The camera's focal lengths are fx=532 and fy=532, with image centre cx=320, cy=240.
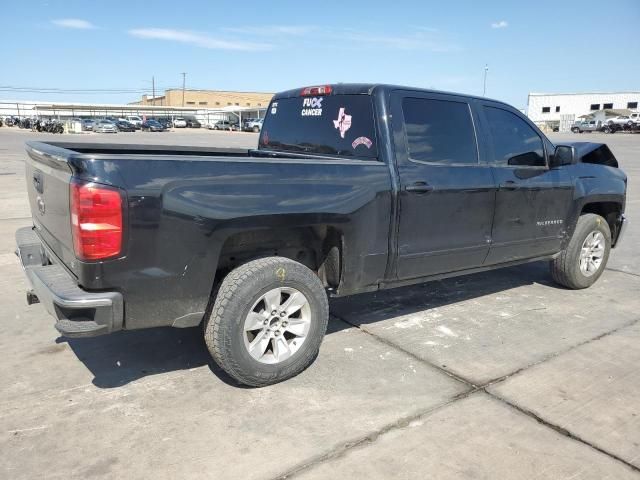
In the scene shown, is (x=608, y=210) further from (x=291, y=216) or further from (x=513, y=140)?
(x=291, y=216)

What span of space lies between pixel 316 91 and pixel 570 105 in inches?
3612

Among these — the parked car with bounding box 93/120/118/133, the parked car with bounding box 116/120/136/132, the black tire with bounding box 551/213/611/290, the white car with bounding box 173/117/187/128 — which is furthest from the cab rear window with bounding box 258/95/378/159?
the white car with bounding box 173/117/187/128

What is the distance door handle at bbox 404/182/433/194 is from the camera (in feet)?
12.4

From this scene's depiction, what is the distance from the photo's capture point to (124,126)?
58.5 meters

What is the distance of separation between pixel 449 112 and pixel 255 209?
1.97m

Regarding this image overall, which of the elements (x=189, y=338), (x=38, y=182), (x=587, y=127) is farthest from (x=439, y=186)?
(x=587, y=127)

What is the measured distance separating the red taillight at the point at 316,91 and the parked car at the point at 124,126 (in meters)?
57.8

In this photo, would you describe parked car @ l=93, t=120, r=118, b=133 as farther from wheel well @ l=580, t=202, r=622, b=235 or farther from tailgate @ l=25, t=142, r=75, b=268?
wheel well @ l=580, t=202, r=622, b=235

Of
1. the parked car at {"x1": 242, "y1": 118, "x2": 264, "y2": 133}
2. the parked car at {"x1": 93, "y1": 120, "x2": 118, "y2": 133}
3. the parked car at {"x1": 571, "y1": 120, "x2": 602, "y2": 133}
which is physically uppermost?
the parked car at {"x1": 571, "y1": 120, "x2": 602, "y2": 133}

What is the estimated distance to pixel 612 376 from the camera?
360cm

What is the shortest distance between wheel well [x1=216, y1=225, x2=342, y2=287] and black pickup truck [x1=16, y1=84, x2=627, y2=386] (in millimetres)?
11

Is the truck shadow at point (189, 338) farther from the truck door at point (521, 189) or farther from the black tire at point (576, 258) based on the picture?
the truck door at point (521, 189)

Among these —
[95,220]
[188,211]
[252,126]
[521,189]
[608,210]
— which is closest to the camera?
[95,220]

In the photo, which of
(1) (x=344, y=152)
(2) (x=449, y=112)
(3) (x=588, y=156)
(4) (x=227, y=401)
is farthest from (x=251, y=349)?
(3) (x=588, y=156)
